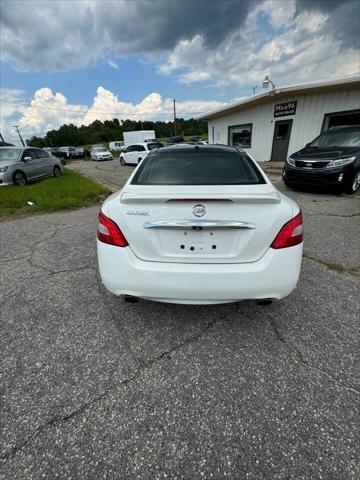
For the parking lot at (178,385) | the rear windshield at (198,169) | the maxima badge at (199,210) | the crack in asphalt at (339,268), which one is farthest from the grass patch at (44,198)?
the crack in asphalt at (339,268)

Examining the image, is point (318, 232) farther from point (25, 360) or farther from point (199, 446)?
point (25, 360)

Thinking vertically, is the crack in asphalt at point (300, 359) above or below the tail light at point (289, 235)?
below

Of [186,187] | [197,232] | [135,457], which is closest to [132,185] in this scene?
[186,187]

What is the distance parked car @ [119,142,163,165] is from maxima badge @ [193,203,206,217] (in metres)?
16.6

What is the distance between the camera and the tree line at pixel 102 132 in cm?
7388

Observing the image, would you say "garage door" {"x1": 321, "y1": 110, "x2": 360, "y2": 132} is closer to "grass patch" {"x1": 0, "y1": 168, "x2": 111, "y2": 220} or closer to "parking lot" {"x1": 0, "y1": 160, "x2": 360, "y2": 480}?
"grass patch" {"x1": 0, "y1": 168, "x2": 111, "y2": 220}

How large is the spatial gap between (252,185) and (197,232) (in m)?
0.71

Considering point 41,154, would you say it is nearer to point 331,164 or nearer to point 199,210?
point 331,164

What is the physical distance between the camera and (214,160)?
2568 mm

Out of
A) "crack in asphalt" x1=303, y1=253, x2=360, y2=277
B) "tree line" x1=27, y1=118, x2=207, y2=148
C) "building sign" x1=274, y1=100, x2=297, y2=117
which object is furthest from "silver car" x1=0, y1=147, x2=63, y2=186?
"tree line" x1=27, y1=118, x2=207, y2=148

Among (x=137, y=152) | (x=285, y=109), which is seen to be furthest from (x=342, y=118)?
(x=137, y=152)

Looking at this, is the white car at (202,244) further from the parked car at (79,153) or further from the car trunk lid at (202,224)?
the parked car at (79,153)

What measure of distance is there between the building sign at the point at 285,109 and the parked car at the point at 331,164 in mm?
5369

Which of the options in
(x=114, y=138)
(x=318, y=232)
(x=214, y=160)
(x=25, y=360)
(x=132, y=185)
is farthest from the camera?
(x=114, y=138)
